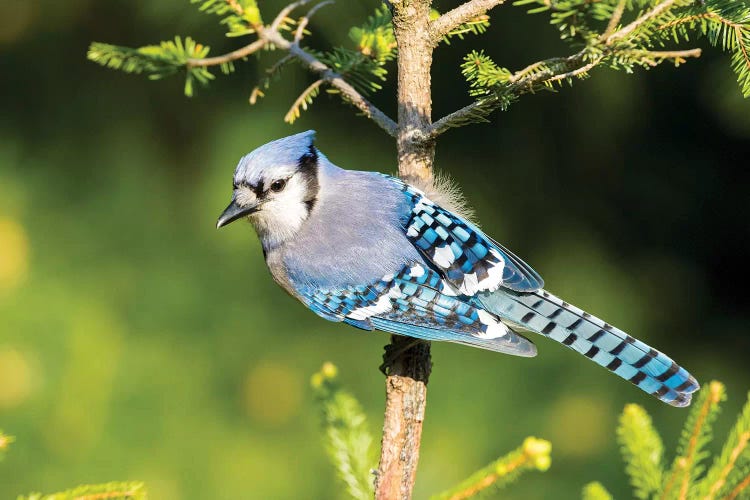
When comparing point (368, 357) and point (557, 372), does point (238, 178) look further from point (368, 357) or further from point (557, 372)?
point (557, 372)

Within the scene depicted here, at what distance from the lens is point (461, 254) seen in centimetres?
149

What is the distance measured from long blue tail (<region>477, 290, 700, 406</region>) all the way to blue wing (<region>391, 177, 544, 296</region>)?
35 mm

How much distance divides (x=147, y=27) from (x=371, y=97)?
0.62 m

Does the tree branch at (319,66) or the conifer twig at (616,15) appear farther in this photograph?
the tree branch at (319,66)

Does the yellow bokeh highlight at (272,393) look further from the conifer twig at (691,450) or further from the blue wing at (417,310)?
the conifer twig at (691,450)

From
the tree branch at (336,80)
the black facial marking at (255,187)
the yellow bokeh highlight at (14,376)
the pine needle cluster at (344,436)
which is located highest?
the tree branch at (336,80)

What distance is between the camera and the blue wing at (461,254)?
4.89 feet

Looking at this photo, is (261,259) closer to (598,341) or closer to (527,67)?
(598,341)

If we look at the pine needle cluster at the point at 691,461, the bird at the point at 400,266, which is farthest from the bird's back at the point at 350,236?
the pine needle cluster at the point at 691,461

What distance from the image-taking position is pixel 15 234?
6.66 feet

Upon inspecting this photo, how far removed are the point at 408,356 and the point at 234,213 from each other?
1.44ft

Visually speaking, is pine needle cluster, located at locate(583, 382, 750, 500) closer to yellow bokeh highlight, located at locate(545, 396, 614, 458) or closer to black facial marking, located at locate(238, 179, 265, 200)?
black facial marking, located at locate(238, 179, 265, 200)

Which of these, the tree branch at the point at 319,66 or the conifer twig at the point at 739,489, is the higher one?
the tree branch at the point at 319,66

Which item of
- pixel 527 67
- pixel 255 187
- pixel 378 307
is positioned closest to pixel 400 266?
pixel 378 307
